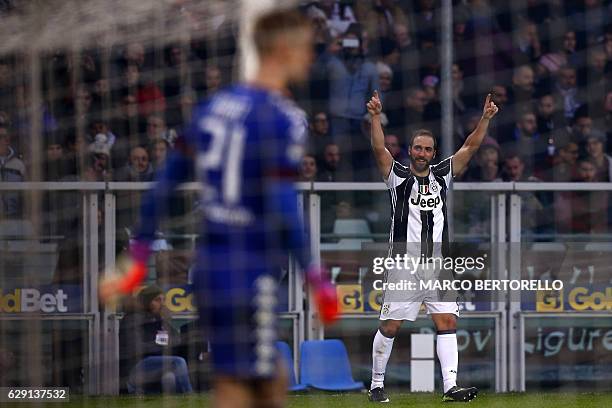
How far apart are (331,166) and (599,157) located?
2274 mm

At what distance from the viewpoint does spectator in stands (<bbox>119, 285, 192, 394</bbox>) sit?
1002 cm

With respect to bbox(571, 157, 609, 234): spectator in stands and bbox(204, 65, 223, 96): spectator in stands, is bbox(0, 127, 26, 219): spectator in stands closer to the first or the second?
bbox(204, 65, 223, 96): spectator in stands

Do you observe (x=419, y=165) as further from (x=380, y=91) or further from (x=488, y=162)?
(x=380, y=91)

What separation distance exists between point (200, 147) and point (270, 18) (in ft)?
1.62

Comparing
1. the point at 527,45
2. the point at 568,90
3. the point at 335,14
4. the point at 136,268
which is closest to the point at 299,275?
the point at 335,14

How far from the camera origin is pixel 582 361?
415 inches

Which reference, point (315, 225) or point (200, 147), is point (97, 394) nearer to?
point (315, 225)

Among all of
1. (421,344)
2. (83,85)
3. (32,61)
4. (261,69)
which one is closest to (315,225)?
(421,344)

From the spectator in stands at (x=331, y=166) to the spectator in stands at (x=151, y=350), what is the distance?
1.66m

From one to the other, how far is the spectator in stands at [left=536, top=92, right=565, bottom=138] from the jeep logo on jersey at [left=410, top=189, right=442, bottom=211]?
2.39 m

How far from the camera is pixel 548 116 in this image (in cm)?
1136

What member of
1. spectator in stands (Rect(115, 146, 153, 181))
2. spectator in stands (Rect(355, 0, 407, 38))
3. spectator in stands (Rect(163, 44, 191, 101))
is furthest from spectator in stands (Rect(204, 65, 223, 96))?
spectator in stands (Rect(355, 0, 407, 38))

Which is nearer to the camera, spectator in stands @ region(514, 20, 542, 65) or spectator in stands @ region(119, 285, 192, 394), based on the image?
spectator in stands @ region(119, 285, 192, 394)

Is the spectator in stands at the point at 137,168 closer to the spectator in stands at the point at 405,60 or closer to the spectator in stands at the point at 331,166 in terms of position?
the spectator in stands at the point at 331,166
